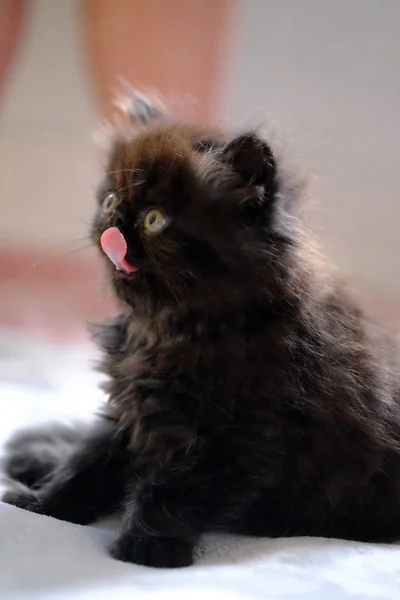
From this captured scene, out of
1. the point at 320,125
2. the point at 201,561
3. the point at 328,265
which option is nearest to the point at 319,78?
the point at 320,125

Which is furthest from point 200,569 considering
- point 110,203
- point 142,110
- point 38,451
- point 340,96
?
point 340,96

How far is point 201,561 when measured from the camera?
3.16ft

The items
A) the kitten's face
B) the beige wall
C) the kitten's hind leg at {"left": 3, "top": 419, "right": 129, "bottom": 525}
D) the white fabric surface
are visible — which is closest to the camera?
the white fabric surface

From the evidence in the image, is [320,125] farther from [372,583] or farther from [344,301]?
[372,583]

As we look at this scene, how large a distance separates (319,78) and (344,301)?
0.94 meters

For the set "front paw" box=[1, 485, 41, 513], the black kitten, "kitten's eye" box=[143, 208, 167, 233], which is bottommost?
"front paw" box=[1, 485, 41, 513]

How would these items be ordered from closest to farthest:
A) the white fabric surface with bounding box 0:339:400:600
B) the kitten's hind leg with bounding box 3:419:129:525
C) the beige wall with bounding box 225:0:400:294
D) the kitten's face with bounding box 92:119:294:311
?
the white fabric surface with bounding box 0:339:400:600, the kitten's face with bounding box 92:119:294:311, the kitten's hind leg with bounding box 3:419:129:525, the beige wall with bounding box 225:0:400:294

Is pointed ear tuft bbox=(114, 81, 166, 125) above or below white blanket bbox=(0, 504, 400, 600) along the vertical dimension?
above

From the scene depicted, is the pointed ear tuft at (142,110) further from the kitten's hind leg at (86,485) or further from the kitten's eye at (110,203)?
the kitten's hind leg at (86,485)

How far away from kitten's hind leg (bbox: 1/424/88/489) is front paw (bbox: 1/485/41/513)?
46mm

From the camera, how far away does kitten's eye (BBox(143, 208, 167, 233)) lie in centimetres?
97

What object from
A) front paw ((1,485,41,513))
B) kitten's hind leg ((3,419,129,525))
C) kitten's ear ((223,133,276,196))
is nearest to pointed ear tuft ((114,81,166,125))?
kitten's ear ((223,133,276,196))

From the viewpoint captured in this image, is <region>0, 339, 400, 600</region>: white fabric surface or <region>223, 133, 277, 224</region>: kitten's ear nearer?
<region>0, 339, 400, 600</region>: white fabric surface

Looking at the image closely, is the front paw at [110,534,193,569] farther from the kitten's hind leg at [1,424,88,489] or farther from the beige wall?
the beige wall
